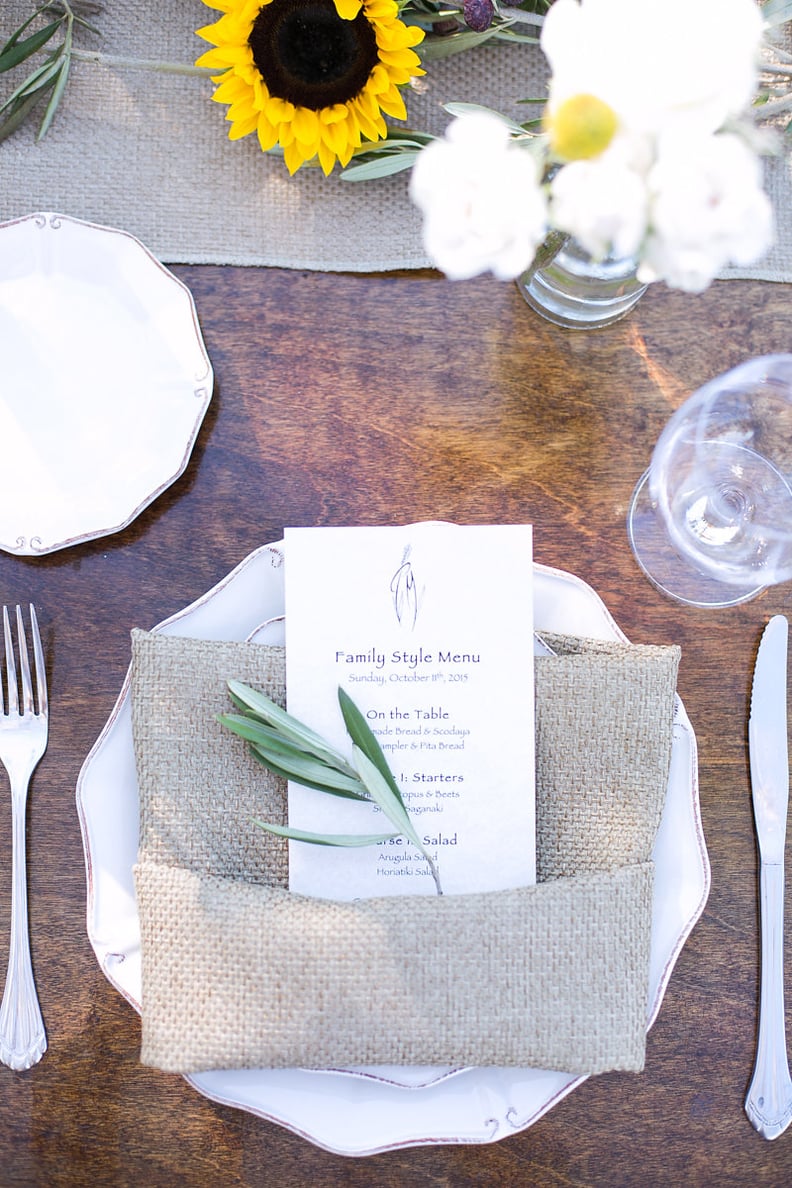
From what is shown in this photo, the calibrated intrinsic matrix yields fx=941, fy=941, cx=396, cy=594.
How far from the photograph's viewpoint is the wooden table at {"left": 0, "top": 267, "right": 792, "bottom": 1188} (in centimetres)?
52

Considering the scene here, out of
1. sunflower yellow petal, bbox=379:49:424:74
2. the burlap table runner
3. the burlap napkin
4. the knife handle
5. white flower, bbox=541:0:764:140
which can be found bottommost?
the knife handle

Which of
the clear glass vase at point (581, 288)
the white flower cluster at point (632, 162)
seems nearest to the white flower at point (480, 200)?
the white flower cluster at point (632, 162)

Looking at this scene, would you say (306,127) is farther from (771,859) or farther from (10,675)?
(771,859)

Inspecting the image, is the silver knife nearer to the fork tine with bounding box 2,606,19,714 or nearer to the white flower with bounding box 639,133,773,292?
the white flower with bounding box 639,133,773,292

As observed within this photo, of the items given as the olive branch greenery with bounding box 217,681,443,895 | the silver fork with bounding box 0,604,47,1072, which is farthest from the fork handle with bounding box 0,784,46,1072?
the olive branch greenery with bounding box 217,681,443,895

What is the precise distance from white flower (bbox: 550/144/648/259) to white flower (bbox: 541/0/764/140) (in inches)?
0.8

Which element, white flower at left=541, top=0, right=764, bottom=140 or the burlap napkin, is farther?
the burlap napkin

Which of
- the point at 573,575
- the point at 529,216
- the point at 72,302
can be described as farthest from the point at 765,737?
the point at 72,302

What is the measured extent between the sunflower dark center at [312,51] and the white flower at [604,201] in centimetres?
24

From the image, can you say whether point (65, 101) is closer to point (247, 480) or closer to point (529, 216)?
point (247, 480)

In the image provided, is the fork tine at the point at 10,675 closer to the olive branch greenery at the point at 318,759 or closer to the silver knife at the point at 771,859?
the olive branch greenery at the point at 318,759

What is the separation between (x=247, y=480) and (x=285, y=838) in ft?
0.67

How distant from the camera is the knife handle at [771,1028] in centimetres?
52

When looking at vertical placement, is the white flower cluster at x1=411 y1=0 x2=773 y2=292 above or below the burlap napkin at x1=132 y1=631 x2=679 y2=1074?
above
